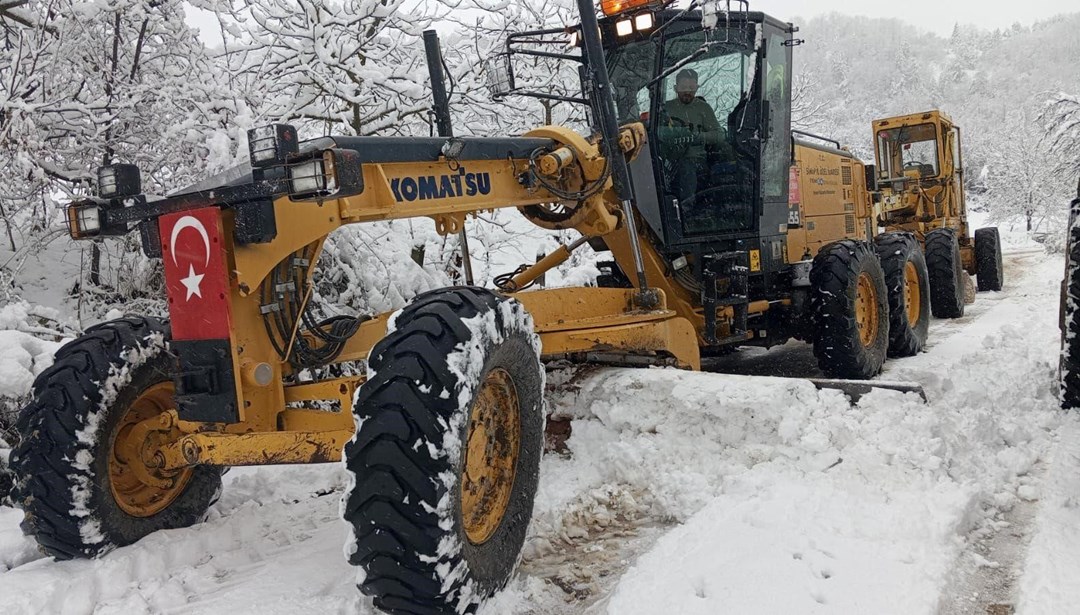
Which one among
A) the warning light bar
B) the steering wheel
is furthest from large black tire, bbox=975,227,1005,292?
the warning light bar

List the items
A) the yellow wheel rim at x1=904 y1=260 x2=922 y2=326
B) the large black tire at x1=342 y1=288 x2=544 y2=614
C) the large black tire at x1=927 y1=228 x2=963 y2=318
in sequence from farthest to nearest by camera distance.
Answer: the large black tire at x1=927 y1=228 x2=963 y2=318, the yellow wheel rim at x1=904 y1=260 x2=922 y2=326, the large black tire at x1=342 y1=288 x2=544 y2=614

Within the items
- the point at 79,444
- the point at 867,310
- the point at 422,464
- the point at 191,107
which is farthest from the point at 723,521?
the point at 191,107

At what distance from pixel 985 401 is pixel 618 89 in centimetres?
321

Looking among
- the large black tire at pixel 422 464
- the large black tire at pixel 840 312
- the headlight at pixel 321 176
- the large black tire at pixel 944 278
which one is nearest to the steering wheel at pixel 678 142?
the large black tire at pixel 840 312

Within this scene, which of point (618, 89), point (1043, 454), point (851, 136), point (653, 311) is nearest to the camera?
point (1043, 454)

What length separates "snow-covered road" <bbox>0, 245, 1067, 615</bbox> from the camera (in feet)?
9.07

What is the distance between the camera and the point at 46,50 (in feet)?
17.7

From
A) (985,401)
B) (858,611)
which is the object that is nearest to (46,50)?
(858,611)

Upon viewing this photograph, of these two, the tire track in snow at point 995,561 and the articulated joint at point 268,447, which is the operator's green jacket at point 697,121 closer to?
the tire track in snow at point 995,561

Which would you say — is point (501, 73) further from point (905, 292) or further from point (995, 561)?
point (905, 292)

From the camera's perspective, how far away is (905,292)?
7.20 m

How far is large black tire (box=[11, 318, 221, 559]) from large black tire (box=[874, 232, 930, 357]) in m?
6.02

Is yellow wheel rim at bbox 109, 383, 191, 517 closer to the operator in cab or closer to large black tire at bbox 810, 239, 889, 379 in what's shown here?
the operator in cab

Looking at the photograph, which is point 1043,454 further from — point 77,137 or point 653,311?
point 77,137
